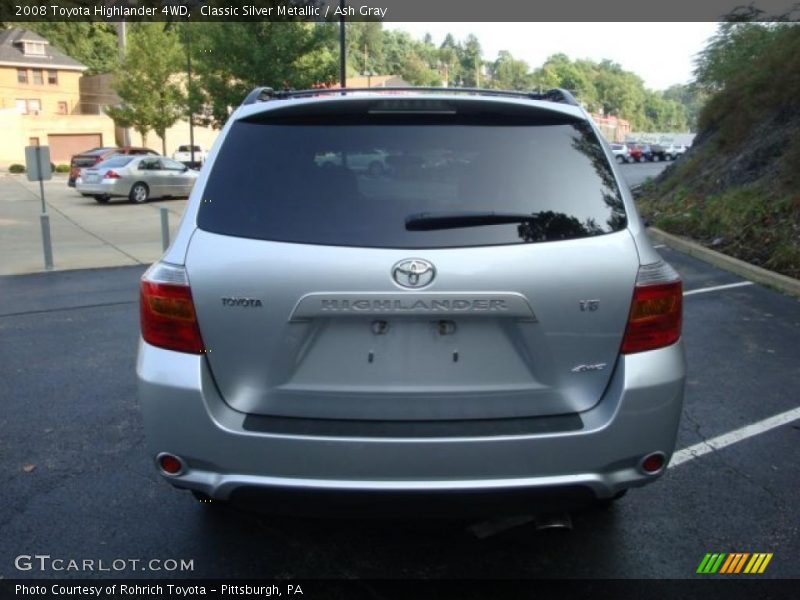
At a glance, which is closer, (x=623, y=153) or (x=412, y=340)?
(x=412, y=340)

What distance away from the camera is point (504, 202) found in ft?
8.66

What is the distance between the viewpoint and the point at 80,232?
17.2 m

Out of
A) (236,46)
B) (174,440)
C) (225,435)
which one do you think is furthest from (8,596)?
(236,46)

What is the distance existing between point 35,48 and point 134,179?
43355mm

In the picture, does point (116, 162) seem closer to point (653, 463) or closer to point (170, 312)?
point (170, 312)

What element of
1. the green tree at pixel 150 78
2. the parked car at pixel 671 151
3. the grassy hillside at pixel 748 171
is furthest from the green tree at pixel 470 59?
the grassy hillside at pixel 748 171

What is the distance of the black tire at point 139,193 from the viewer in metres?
25.6

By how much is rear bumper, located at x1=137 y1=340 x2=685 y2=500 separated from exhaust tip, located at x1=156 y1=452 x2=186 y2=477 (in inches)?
0.7

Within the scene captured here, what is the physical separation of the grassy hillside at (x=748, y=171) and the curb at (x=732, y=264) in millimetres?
234

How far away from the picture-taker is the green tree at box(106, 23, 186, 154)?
143ft

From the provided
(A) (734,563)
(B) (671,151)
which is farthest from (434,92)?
(B) (671,151)

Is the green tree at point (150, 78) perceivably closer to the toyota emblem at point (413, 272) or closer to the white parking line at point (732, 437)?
the white parking line at point (732, 437)

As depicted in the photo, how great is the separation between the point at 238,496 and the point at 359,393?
545mm

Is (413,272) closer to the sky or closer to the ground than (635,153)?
closer to the sky
